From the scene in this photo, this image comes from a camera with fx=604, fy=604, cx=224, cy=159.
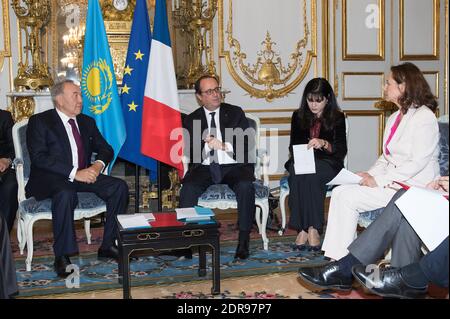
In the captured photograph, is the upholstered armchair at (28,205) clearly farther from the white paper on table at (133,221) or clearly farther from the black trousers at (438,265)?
the black trousers at (438,265)

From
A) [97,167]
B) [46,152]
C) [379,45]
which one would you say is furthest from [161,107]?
[379,45]

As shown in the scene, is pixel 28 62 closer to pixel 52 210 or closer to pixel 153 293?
pixel 52 210

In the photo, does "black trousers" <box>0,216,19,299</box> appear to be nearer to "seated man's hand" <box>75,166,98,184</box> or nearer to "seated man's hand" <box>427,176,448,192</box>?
"seated man's hand" <box>75,166,98,184</box>

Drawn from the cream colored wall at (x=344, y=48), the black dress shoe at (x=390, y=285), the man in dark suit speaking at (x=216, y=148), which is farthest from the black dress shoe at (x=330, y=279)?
the cream colored wall at (x=344, y=48)

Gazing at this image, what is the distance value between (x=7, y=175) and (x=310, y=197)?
2.28 meters

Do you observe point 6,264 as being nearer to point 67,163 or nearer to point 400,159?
point 67,163

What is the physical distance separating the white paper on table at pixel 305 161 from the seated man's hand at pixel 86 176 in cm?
145

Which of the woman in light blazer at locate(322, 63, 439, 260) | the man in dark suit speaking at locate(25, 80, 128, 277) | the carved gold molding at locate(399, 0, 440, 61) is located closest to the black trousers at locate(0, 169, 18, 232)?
the man in dark suit speaking at locate(25, 80, 128, 277)

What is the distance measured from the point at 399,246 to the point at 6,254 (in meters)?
2.05

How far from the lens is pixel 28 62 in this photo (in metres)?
5.82

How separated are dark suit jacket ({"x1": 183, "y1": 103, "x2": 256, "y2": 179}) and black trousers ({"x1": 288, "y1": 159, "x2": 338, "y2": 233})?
1.25 ft

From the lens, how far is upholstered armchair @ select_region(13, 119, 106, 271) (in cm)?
400

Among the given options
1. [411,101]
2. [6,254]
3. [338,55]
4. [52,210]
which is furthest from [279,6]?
[6,254]

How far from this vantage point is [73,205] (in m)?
3.97
